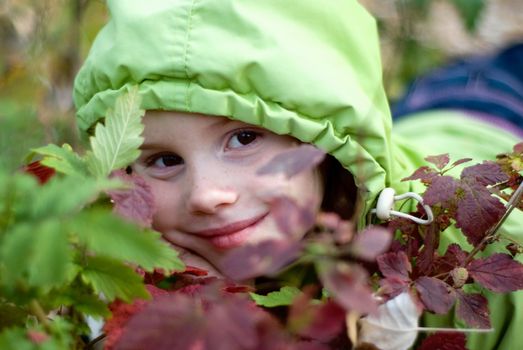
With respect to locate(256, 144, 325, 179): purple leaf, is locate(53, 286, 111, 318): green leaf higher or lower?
lower

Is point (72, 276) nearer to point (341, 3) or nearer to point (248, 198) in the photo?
point (248, 198)

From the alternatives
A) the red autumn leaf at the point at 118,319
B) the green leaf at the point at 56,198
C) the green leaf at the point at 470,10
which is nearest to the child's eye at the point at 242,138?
the red autumn leaf at the point at 118,319

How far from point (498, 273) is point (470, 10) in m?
1.36

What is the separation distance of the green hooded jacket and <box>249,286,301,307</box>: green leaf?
20cm

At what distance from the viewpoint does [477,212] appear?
0.93m

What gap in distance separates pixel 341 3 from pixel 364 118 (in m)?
0.20

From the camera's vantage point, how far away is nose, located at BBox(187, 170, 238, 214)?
1.03 metres

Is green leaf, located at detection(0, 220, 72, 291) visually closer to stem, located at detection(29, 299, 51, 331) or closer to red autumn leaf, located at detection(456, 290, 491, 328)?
stem, located at detection(29, 299, 51, 331)

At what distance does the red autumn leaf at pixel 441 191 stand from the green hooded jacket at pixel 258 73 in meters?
0.11

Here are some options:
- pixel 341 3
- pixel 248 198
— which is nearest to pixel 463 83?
pixel 341 3

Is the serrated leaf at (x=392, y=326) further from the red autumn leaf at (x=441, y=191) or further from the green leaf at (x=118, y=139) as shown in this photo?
the green leaf at (x=118, y=139)

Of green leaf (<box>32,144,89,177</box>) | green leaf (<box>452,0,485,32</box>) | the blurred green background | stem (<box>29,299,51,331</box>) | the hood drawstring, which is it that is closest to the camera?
stem (<box>29,299,51,331</box>)

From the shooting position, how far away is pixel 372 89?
1.17m

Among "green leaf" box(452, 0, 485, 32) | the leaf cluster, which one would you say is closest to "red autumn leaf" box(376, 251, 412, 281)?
the leaf cluster
